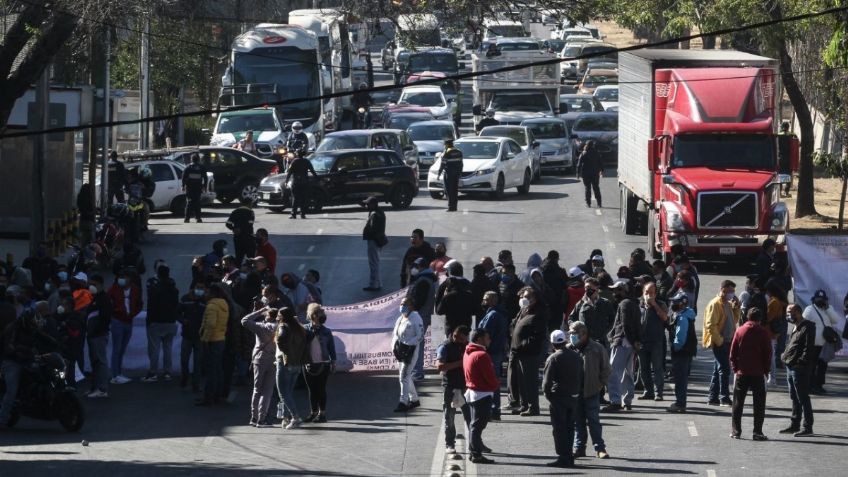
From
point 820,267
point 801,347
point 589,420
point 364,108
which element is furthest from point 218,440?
point 364,108

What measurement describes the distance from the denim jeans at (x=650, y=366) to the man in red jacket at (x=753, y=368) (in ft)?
5.88

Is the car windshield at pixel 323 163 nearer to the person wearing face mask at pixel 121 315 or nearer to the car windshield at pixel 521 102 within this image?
the person wearing face mask at pixel 121 315

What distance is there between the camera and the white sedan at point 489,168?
3844cm

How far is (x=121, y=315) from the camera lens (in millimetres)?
20219

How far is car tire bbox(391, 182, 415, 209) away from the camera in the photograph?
36375 mm

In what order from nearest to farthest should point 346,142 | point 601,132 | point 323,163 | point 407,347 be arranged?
point 407,347 < point 323,163 < point 346,142 < point 601,132

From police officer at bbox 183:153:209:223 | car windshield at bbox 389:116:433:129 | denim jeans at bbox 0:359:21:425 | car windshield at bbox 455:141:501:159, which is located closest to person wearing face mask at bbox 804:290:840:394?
denim jeans at bbox 0:359:21:425

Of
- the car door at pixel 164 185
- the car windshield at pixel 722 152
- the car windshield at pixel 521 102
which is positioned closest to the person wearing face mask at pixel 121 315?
the car windshield at pixel 722 152

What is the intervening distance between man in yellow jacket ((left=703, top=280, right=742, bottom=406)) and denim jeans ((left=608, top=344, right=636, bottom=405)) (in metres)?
1.08

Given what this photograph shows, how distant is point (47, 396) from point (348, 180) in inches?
734

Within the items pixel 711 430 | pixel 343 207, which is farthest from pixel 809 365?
pixel 343 207

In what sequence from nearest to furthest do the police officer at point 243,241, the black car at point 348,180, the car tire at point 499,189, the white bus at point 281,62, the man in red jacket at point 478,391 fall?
the man in red jacket at point 478,391 → the police officer at point 243,241 → the black car at point 348,180 → the car tire at point 499,189 → the white bus at point 281,62

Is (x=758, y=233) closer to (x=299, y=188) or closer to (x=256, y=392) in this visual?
(x=299, y=188)

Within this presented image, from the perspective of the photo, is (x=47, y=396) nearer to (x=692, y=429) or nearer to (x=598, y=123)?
(x=692, y=429)
